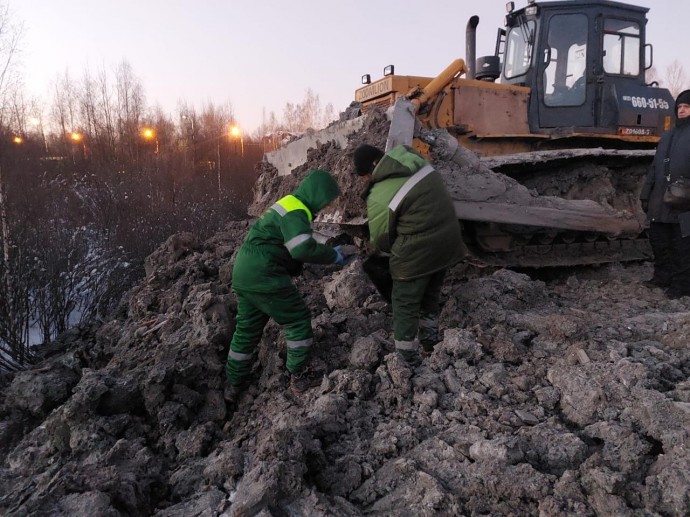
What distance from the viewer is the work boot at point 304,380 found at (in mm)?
3244

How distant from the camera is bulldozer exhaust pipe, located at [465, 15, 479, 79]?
7.48 metres

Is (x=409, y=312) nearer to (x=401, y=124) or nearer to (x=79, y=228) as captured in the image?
(x=401, y=124)

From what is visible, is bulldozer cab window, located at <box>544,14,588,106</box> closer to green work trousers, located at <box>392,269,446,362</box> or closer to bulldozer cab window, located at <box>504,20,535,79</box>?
bulldozer cab window, located at <box>504,20,535,79</box>

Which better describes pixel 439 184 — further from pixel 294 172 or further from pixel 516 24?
pixel 516 24

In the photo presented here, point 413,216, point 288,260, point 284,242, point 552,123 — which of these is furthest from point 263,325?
point 552,123

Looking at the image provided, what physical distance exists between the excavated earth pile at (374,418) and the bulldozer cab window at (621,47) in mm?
3948

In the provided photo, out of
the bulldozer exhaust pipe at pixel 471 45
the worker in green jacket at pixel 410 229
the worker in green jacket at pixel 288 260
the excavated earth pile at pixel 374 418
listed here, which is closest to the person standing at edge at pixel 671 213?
the excavated earth pile at pixel 374 418

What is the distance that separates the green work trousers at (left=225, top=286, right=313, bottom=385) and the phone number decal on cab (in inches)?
236

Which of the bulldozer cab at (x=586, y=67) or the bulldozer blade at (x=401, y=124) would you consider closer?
the bulldozer blade at (x=401, y=124)

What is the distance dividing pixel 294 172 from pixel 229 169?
52.2 feet

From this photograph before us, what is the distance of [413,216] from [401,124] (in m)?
1.81

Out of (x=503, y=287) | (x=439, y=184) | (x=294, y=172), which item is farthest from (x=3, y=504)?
(x=294, y=172)

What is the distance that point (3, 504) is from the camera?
2445 millimetres

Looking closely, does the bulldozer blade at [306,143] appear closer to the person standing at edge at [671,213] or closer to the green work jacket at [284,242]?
the green work jacket at [284,242]
